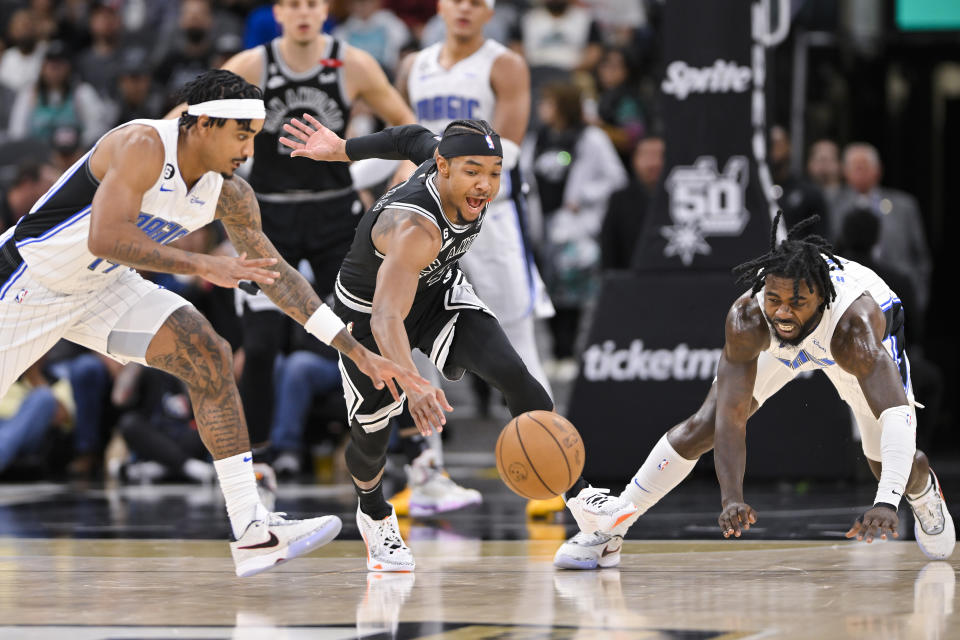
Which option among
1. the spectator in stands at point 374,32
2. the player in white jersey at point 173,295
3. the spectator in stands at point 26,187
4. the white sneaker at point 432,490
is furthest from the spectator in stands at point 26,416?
the player in white jersey at point 173,295

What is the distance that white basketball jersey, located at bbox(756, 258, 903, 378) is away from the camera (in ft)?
19.0

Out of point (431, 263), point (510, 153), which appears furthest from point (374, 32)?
point (431, 263)

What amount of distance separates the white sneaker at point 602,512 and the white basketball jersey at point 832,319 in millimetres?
898

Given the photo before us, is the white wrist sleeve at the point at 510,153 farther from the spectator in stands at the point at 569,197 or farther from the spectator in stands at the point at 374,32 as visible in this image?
the spectator in stands at the point at 374,32

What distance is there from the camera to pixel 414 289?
560 centimetres

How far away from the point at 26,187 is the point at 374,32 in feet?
13.1

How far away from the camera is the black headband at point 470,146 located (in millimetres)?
5770

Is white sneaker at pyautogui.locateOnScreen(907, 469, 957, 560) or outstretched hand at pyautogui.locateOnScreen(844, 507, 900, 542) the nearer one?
outstretched hand at pyautogui.locateOnScreen(844, 507, 900, 542)

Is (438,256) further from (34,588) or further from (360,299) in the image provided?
(34,588)

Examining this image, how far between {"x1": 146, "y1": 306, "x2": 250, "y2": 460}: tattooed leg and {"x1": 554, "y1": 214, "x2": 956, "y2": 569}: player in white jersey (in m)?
1.48

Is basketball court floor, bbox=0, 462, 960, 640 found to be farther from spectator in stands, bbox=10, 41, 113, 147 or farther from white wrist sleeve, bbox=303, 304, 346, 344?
spectator in stands, bbox=10, 41, 113, 147

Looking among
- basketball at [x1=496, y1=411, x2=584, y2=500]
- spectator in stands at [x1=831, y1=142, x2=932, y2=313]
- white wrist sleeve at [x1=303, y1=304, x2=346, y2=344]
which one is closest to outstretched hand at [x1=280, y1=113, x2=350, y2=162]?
white wrist sleeve at [x1=303, y1=304, x2=346, y2=344]

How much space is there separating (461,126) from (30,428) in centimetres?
614

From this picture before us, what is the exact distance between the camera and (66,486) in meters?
10.6
